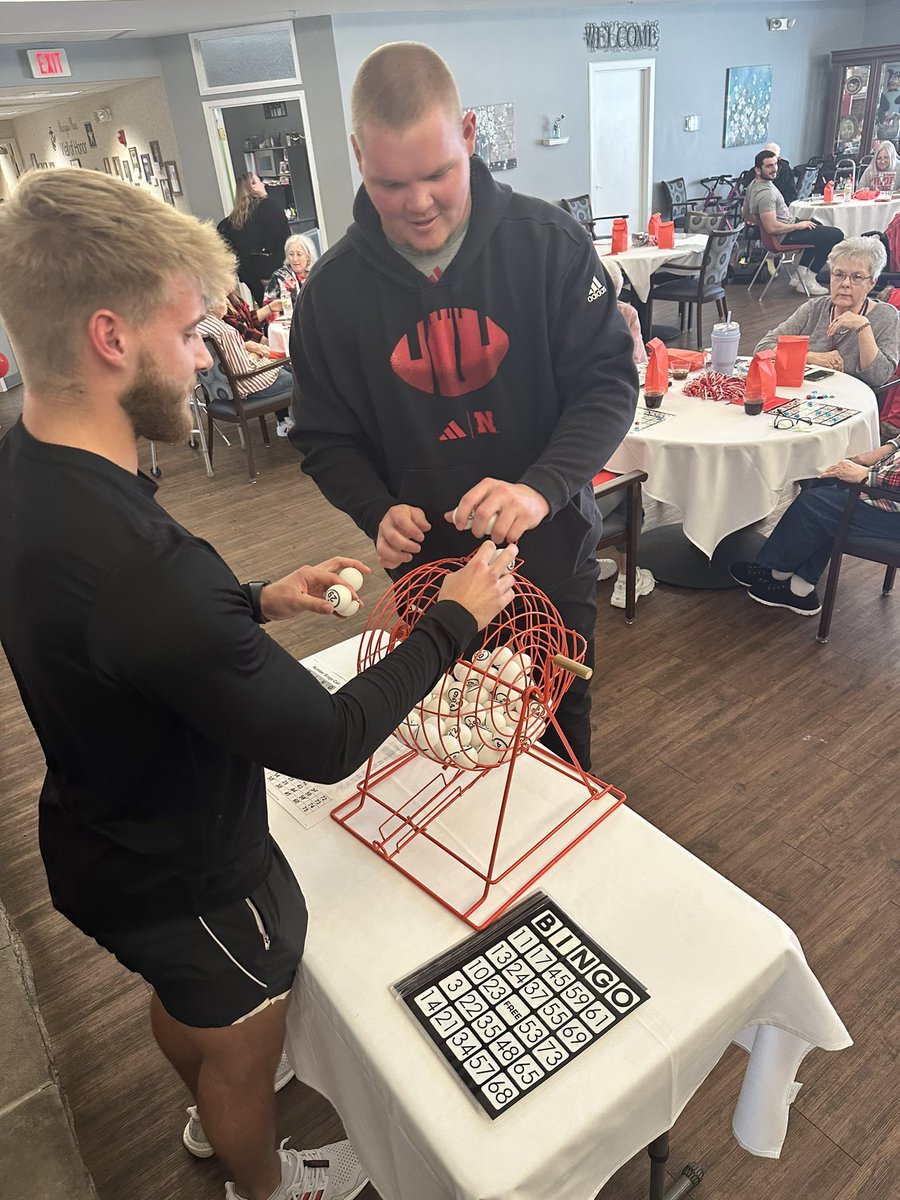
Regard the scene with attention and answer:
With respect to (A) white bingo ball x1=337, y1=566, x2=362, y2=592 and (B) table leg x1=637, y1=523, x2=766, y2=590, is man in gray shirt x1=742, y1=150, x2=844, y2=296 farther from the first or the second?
(A) white bingo ball x1=337, y1=566, x2=362, y2=592

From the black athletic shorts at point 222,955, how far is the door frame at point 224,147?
25.0 ft

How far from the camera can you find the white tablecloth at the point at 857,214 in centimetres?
757

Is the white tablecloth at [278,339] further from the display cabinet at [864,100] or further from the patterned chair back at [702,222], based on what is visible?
the display cabinet at [864,100]

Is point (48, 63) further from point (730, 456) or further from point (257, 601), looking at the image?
point (257, 601)

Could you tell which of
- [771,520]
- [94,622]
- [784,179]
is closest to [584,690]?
[94,622]

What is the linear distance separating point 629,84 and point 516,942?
33.9 ft

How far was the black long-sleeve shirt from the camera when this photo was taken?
82cm

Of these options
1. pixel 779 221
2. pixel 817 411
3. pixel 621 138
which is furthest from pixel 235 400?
pixel 621 138

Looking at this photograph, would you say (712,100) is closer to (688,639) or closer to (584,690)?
(688,639)

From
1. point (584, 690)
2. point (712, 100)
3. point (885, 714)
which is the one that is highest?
point (712, 100)

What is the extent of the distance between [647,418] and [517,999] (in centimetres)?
258

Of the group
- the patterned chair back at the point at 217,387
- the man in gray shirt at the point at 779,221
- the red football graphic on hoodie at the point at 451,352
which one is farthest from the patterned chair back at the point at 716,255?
the red football graphic on hoodie at the point at 451,352

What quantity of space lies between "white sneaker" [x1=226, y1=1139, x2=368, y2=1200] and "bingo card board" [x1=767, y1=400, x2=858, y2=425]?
270 centimetres

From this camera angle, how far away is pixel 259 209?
618 cm
